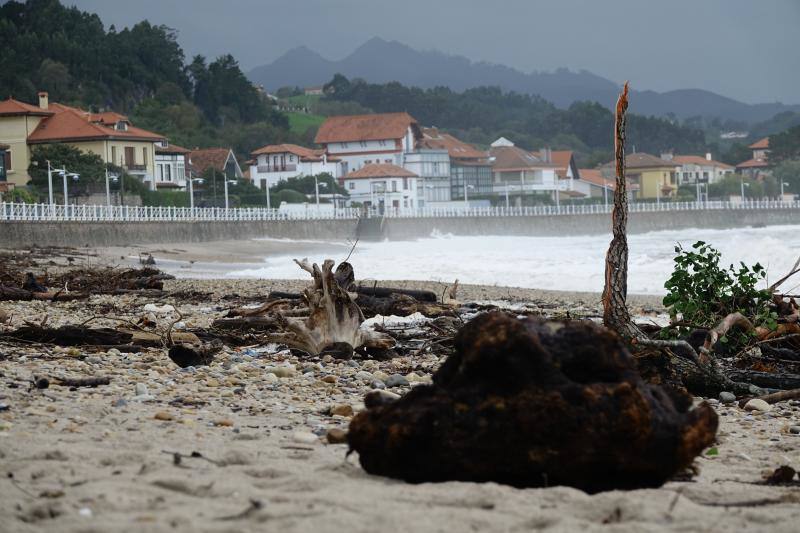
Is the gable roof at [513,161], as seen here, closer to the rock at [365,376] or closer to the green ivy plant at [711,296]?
the green ivy plant at [711,296]

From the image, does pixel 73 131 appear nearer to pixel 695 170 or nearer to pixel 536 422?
pixel 536 422

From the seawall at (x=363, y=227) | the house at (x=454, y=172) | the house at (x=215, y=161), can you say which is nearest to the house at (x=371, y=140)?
the house at (x=454, y=172)

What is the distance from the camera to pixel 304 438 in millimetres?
4402

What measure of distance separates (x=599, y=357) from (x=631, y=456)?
1.05 ft

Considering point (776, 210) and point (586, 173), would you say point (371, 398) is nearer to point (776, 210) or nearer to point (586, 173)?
point (776, 210)

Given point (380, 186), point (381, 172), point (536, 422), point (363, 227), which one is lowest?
point (536, 422)

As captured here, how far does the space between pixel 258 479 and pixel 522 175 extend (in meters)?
116

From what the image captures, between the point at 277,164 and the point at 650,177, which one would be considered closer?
the point at 277,164

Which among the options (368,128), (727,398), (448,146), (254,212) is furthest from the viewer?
(448,146)

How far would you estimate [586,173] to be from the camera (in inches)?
5059

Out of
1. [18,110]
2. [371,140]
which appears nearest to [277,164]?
[371,140]

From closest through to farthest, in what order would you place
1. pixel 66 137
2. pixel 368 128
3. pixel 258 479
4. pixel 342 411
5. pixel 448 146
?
pixel 258 479 < pixel 342 411 < pixel 66 137 < pixel 368 128 < pixel 448 146

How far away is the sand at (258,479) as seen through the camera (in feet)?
10.1

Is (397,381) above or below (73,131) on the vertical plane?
below
